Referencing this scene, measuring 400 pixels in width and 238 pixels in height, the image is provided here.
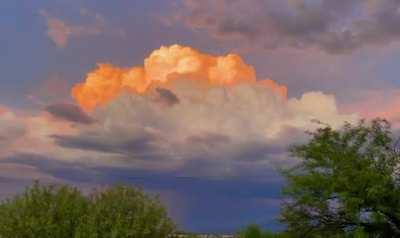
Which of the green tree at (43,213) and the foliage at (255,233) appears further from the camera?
the foliage at (255,233)

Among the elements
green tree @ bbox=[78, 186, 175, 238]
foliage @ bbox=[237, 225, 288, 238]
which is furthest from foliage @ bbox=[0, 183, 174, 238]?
Result: foliage @ bbox=[237, 225, 288, 238]

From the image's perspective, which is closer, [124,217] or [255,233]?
[124,217]

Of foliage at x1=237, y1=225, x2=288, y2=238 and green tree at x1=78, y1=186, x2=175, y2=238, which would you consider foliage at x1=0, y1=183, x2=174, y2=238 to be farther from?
foliage at x1=237, y1=225, x2=288, y2=238

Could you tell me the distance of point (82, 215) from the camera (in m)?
54.1

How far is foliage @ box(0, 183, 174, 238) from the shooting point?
170ft

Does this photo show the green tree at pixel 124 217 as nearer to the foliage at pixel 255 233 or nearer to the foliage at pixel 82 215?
the foliage at pixel 82 215

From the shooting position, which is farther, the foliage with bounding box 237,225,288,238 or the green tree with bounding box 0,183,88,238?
the foliage with bounding box 237,225,288,238

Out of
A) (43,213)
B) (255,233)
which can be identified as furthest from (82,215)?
(255,233)

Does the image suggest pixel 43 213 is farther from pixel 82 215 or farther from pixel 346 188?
pixel 346 188

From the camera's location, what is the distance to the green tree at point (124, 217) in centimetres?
5159

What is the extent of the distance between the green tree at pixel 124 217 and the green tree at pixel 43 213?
1270 millimetres

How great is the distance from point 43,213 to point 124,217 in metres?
6.33

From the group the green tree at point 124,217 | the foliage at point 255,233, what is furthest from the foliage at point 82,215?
the foliage at point 255,233

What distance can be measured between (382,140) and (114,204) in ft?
76.6
